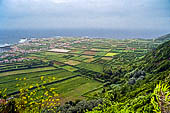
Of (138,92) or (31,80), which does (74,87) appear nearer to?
(31,80)

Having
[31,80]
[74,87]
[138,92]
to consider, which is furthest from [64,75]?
[138,92]

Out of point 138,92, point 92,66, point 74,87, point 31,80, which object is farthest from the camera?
point 92,66

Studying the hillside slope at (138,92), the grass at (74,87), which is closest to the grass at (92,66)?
the grass at (74,87)

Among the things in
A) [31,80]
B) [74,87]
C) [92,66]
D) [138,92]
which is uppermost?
[138,92]

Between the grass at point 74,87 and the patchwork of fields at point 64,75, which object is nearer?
the grass at point 74,87

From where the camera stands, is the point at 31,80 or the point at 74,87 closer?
the point at 74,87

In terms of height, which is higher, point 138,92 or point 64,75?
point 138,92

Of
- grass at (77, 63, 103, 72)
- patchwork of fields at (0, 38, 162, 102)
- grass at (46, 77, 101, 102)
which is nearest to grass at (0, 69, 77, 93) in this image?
patchwork of fields at (0, 38, 162, 102)

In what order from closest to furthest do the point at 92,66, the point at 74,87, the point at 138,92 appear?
the point at 138,92, the point at 74,87, the point at 92,66

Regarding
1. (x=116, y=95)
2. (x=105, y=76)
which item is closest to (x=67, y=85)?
(x=105, y=76)

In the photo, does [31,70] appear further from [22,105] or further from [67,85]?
[22,105]

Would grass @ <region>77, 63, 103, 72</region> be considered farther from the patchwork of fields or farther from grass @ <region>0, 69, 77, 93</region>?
grass @ <region>0, 69, 77, 93</region>

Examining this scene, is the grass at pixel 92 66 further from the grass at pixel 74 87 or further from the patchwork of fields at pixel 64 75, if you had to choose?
the grass at pixel 74 87
